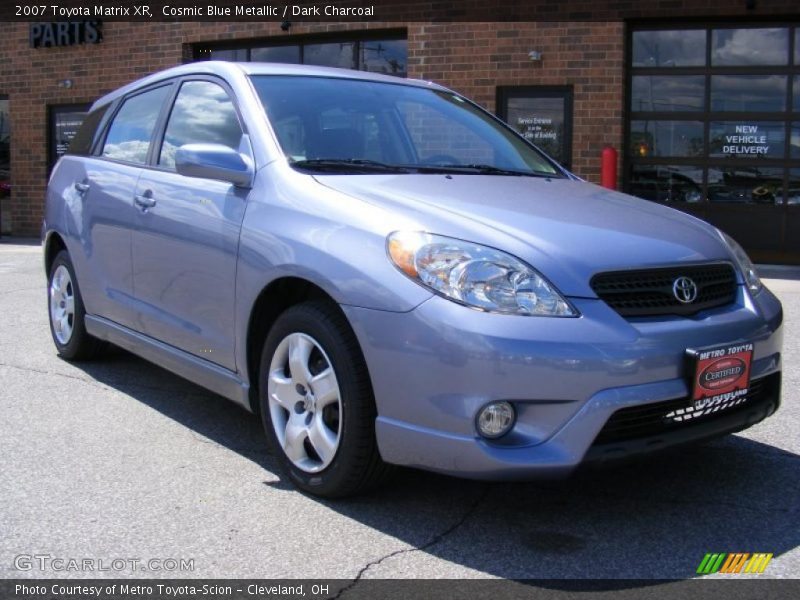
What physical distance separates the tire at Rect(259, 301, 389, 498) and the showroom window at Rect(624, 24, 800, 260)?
928 cm

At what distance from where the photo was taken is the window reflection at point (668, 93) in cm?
1184

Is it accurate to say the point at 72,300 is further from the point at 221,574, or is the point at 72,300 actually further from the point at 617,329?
the point at 617,329

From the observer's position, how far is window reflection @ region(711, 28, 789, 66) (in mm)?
11578

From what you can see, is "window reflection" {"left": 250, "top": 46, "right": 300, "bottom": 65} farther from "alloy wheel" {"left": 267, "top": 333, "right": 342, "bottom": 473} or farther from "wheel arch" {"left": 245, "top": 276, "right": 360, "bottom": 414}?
"alloy wheel" {"left": 267, "top": 333, "right": 342, "bottom": 473}

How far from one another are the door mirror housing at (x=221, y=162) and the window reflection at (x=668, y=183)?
8947 millimetres

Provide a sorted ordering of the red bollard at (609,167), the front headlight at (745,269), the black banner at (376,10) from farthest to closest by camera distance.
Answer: the black banner at (376,10) < the red bollard at (609,167) < the front headlight at (745,269)

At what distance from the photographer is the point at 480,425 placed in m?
2.96

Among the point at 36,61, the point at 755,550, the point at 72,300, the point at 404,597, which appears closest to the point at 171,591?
the point at 404,597

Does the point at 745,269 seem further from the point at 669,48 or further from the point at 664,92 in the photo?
the point at 669,48

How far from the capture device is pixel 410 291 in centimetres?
303

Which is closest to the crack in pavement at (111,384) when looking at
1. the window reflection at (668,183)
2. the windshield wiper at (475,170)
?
the windshield wiper at (475,170)

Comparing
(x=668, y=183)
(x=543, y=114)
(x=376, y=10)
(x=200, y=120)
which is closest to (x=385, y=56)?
(x=376, y=10)

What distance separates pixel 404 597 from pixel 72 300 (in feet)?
11.7

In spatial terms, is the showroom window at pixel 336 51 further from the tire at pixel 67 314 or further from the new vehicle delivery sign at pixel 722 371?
the new vehicle delivery sign at pixel 722 371
